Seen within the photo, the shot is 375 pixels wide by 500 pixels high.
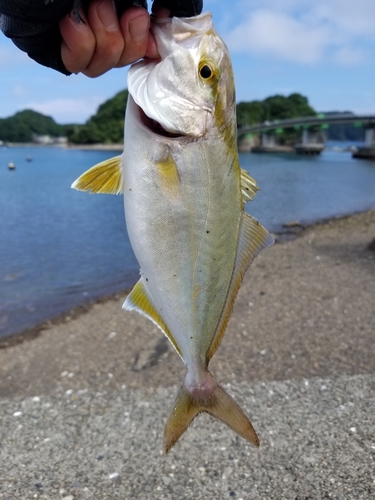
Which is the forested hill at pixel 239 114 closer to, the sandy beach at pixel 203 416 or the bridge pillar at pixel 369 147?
the bridge pillar at pixel 369 147

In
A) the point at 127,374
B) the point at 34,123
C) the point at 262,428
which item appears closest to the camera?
the point at 262,428

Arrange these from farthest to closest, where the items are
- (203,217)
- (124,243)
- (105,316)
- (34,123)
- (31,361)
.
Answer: (34,123), (124,243), (105,316), (31,361), (203,217)

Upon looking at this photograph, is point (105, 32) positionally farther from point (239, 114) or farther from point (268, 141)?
point (239, 114)

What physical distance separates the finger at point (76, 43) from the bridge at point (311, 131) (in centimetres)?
10128

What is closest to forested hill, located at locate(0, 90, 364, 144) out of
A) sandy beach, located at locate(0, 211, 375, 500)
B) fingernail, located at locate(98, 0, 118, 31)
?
sandy beach, located at locate(0, 211, 375, 500)

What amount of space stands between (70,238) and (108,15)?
21236mm

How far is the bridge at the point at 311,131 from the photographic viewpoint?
97312mm

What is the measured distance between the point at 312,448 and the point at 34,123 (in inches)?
8322

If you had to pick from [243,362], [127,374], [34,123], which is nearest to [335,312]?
[243,362]

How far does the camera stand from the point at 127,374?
7.47m

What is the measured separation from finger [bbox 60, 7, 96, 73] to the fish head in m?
0.24

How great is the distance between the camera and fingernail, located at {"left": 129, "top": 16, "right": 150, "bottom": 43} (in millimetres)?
2271

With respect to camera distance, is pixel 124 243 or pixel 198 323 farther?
pixel 124 243

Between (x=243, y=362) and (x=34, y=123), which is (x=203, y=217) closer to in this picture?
(x=243, y=362)
